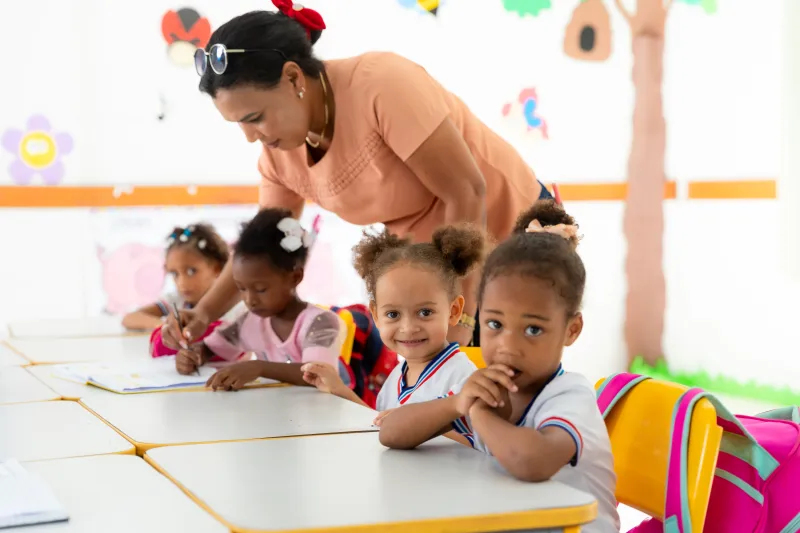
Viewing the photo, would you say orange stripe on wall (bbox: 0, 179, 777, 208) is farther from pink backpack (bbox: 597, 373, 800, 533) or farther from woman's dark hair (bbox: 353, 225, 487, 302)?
pink backpack (bbox: 597, 373, 800, 533)

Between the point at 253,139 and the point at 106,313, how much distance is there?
2.45 m

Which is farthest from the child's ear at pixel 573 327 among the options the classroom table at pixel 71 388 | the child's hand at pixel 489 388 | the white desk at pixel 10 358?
the white desk at pixel 10 358

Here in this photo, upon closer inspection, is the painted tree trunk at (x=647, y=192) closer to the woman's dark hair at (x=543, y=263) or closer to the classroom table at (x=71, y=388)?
the classroom table at (x=71, y=388)

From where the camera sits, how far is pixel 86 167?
4051 millimetres

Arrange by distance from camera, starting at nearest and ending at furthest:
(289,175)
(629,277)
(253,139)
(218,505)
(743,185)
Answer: (218,505)
(253,139)
(289,175)
(743,185)
(629,277)

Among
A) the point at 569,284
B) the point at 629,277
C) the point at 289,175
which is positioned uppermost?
the point at 289,175

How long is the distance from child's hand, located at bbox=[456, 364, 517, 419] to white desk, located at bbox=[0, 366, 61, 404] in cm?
94

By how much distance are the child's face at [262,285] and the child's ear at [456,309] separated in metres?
0.60

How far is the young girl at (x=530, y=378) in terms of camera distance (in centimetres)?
123

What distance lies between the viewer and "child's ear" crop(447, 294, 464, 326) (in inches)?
71.4

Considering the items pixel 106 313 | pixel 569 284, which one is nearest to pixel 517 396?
pixel 569 284

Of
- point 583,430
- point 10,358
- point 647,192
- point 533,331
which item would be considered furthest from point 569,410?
point 647,192

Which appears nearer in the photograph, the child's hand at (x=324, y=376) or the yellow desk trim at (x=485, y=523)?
the yellow desk trim at (x=485, y=523)

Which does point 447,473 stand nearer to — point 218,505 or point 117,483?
point 218,505
